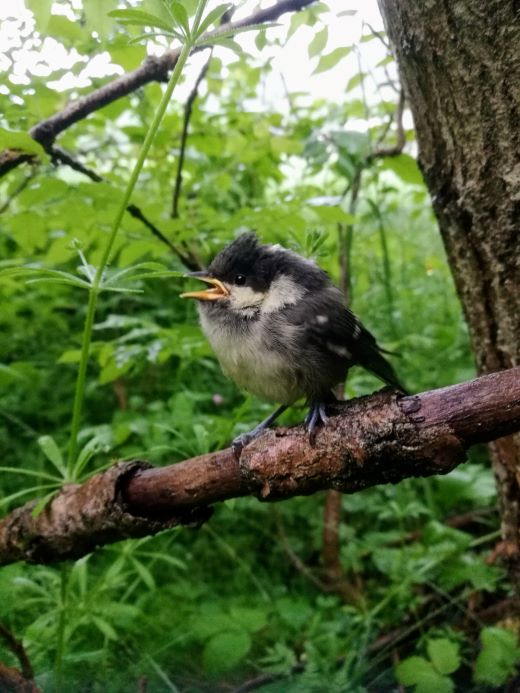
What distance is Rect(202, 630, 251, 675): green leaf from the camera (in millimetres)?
1493

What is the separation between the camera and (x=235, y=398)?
263cm

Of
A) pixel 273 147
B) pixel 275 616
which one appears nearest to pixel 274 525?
pixel 275 616

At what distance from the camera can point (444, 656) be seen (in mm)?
1474

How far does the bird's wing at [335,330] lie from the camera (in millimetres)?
1303

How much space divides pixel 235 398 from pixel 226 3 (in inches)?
71.6

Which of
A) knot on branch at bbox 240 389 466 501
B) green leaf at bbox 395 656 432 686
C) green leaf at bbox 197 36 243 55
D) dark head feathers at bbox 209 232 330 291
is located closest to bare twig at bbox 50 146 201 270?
dark head feathers at bbox 209 232 330 291

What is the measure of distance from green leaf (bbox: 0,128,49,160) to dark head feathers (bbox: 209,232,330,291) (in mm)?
453

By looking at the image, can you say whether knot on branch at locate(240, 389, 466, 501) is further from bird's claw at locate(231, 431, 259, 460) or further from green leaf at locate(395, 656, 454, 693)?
green leaf at locate(395, 656, 454, 693)

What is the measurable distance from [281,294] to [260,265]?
98 millimetres

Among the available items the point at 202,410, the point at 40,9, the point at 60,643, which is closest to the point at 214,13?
the point at 40,9

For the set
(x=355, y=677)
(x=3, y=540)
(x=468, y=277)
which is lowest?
(x=355, y=677)

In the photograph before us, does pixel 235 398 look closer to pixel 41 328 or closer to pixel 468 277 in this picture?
pixel 41 328

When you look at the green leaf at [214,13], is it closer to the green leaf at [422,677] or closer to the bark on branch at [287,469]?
the bark on branch at [287,469]

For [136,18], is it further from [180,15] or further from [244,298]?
[244,298]
